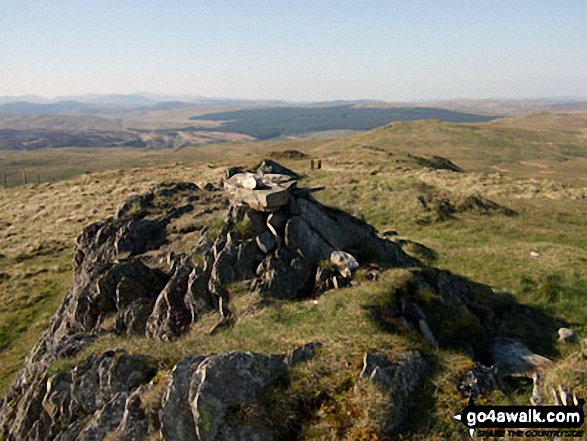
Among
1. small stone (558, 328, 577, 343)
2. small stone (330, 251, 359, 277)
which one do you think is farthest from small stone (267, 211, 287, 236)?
small stone (558, 328, 577, 343)

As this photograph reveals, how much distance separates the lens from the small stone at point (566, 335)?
58.0ft

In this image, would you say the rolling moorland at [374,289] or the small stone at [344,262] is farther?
the small stone at [344,262]

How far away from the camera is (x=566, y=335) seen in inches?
700

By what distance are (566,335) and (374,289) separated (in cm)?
872

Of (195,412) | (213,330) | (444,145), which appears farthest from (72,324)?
(444,145)

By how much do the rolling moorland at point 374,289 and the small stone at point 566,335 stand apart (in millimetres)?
341

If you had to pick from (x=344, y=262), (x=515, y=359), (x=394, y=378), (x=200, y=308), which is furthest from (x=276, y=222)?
(x=515, y=359)

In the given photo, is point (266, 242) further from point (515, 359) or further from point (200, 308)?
point (515, 359)

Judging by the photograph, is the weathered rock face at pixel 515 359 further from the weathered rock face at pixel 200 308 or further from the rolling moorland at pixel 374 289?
the rolling moorland at pixel 374 289

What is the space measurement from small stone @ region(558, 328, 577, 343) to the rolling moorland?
0.34m

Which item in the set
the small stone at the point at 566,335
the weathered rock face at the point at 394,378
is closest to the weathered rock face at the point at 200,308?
the weathered rock face at the point at 394,378

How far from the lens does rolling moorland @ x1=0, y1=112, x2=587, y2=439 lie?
10.1m

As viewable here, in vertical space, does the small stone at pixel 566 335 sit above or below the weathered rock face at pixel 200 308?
below

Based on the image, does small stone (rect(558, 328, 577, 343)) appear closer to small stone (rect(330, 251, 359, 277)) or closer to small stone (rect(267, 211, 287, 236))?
small stone (rect(330, 251, 359, 277))
